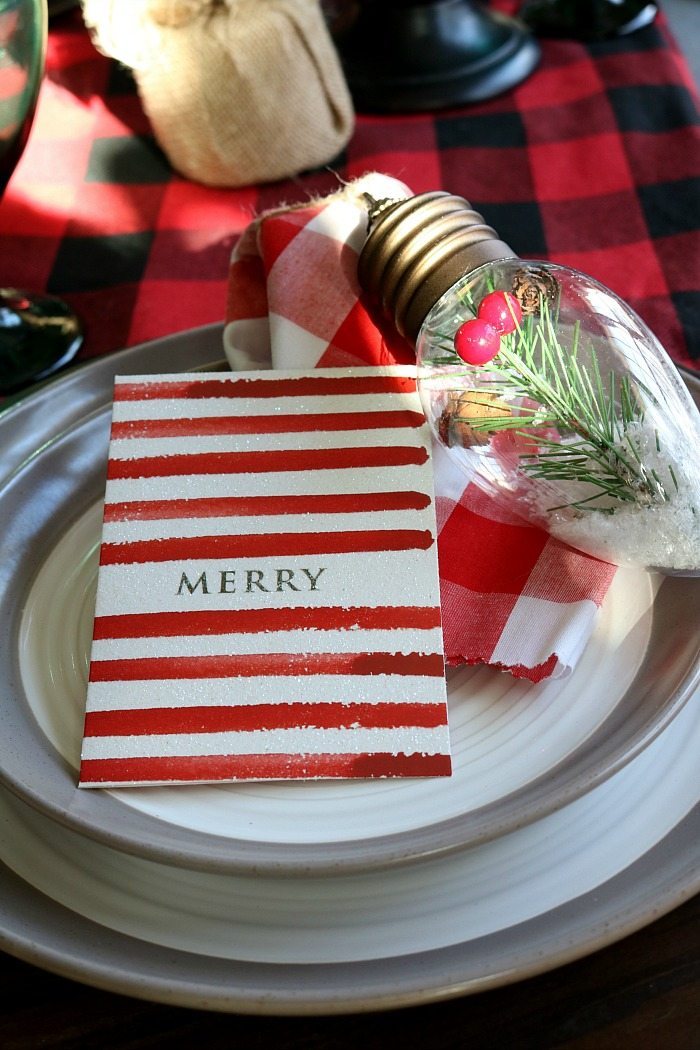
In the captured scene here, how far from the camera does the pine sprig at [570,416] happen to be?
422mm

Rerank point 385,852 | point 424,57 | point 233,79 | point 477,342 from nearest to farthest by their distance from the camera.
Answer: point 385,852 < point 477,342 < point 233,79 < point 424,57

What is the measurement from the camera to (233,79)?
72 centimetres

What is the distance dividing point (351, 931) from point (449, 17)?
0.76 m

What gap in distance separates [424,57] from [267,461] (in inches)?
22.1

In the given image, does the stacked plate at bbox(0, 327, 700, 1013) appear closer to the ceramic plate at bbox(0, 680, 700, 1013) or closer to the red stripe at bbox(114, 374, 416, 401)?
the ceramic plate at bbox(0, 680, 700, 1013)

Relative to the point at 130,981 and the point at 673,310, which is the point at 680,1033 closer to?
the point at 130,981

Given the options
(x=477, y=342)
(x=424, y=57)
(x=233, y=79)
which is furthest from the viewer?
(x=424, y=57)

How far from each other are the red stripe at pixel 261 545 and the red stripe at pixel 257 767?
89 mm

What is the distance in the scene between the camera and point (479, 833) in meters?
0.32

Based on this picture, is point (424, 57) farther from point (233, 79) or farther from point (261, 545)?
point (261, 545)

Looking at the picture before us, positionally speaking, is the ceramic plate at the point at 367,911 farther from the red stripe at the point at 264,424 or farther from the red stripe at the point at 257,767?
the red stripe at the point at 264,424

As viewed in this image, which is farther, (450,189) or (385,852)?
(450,189)

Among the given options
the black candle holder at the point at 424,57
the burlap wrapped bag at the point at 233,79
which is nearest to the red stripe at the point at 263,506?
the burlap wrapped bag at the point at 233,79

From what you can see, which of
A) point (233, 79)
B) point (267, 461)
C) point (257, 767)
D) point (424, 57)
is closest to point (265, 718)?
point (257, 767)
